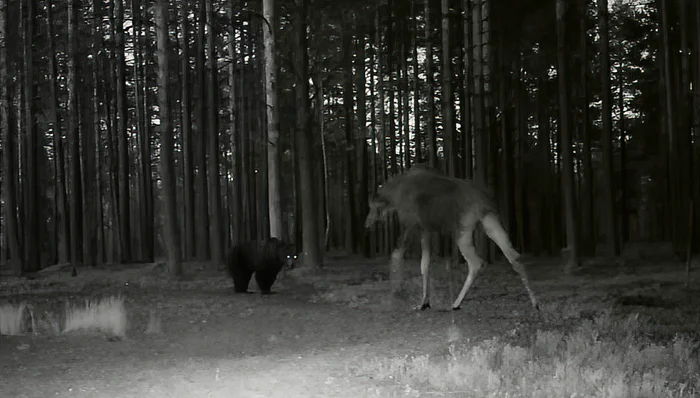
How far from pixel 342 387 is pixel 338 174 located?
39.6m

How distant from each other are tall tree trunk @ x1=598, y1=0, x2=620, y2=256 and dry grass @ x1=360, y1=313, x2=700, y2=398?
36.0 ft

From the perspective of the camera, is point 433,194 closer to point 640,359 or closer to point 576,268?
point 640,359

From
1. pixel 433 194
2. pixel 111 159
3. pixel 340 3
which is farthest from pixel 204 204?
pixel 433 194

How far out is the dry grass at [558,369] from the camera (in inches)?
240

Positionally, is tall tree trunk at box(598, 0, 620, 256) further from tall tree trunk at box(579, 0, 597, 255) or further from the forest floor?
the forest floor

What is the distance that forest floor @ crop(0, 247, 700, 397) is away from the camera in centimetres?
684

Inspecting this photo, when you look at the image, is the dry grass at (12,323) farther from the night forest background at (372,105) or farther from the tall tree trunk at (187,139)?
the tall tree trunk at (187,139)

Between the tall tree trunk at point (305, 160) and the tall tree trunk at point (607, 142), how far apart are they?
7.37 meters

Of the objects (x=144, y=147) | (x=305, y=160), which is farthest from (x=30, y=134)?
(x=305, y=160)

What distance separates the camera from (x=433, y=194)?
1164 centimetres

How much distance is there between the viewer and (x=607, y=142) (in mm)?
18938

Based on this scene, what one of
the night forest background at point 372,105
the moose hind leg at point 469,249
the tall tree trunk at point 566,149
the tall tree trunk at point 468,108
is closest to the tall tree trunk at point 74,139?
the night forest background at point 372,105

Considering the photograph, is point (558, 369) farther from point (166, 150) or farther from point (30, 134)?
point (30, 134)

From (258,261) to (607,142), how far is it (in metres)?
9.26
